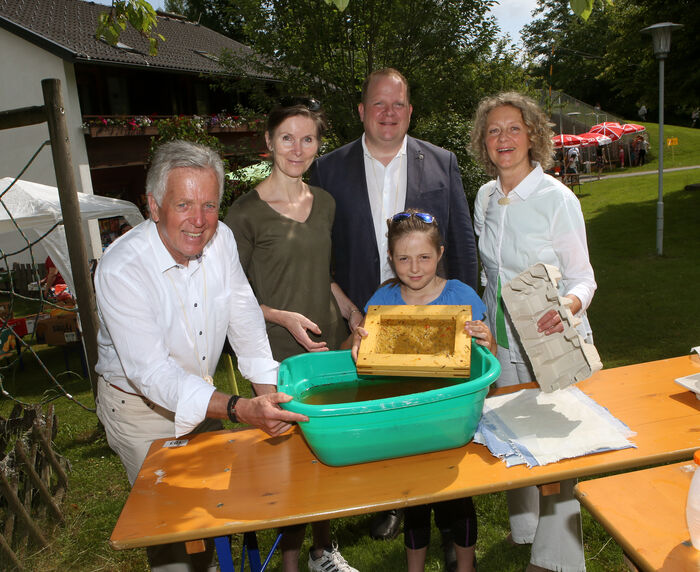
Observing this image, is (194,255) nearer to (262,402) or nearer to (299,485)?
(262,402)

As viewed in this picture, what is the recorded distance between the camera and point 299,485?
1.90 m

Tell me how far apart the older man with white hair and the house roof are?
1161 cm

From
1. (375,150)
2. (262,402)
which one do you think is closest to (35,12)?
(375,150)

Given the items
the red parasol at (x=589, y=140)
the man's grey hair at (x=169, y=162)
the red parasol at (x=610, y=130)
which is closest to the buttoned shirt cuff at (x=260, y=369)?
the man's grey hair at (x=169, y=162)

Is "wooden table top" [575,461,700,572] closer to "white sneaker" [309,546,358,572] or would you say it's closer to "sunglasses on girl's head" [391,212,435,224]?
"sunglasses on girl's head" [391,212,435,224]

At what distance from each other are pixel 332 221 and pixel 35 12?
19.0 m

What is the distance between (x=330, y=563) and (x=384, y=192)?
6.57ft

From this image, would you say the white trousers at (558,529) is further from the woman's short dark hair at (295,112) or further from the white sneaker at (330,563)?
the woman's short dark hair at (295,112)

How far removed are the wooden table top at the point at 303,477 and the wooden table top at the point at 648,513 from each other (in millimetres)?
72

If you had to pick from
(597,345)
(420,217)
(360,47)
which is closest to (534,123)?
(420,217)

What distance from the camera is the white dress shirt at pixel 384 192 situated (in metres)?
3.17

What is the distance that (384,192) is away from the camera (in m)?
3.17

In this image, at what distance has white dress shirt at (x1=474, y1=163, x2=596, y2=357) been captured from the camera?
2.60 metres

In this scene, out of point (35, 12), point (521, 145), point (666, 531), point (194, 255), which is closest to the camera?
point (666, 531)
